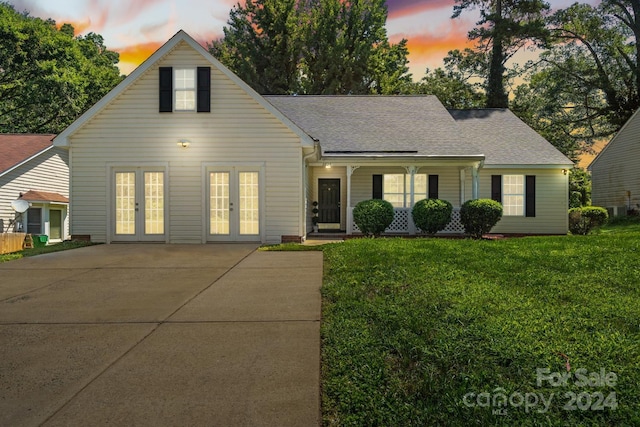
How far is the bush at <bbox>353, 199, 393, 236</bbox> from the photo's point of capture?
12766 mm

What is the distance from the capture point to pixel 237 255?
9539 millimetres

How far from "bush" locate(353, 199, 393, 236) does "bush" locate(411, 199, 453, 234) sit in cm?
110

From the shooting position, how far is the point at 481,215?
13.2m

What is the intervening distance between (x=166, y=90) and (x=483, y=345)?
11775 mm

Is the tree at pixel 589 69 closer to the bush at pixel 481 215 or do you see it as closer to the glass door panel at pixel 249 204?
the bush at pixel 481 215

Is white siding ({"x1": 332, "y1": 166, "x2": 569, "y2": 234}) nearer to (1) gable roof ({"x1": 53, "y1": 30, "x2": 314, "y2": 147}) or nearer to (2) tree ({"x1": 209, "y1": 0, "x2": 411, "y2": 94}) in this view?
(1) gable roof ({"x1": 53, "y1": 30, "x2": 314, "y2": 147})

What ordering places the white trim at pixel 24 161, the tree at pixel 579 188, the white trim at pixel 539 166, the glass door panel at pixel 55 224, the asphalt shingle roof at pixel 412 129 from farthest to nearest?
the tree at pixel 579 188
the glass door panel at pixel 55 224
the white trim at pixel 24 161
the white trim at pixel 539 166
the asphalt shingle roof at pixel 412 129

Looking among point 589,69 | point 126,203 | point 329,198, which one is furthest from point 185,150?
point 589,69

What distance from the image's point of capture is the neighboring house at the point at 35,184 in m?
19.9

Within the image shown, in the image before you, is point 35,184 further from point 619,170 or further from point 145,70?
point 619,170

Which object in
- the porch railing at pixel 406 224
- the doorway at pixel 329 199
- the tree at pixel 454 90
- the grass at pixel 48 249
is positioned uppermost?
the tree at pixel 454 90

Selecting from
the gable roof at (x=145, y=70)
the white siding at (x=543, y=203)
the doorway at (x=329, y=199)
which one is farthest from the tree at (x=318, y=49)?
the gable roof at (x=145, y=70)

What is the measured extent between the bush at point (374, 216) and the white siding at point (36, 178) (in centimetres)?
1736

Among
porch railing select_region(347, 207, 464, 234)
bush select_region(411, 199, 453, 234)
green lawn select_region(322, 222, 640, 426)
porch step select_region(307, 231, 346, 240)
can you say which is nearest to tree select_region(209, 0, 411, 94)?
porch step select_region(307, 231, 346, 240)
